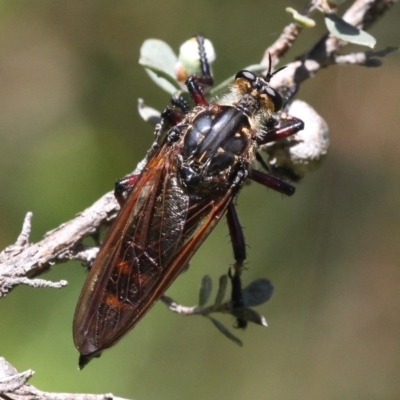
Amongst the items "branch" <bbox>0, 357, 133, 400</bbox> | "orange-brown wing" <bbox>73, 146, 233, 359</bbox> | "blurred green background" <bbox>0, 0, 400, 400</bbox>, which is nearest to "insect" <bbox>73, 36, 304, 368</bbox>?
"orange-brown wing" <bbox>73, 146, 233, 359</bbox>

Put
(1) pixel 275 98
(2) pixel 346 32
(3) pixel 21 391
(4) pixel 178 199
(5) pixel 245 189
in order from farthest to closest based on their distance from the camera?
(5) pixel 245 189 < (1) pixel 275 98 < (4) pixel 178 199 < (2) pixel 346 32 < (3) pixel 21 391

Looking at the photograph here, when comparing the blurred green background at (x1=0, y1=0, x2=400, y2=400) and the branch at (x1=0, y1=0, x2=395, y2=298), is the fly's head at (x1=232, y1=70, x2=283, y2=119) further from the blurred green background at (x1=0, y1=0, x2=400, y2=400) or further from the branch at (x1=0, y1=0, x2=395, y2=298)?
the blurred green background at (x1=0, y1=0, x2=400, y2=400)

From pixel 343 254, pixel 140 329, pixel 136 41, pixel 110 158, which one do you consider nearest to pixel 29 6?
pixel 136 41

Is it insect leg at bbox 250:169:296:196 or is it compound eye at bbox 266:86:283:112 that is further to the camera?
insect leg at bbox 250:169:296:196

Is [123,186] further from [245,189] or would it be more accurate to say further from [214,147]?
[245,189]

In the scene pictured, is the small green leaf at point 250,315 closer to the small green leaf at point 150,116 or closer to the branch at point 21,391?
the branch at point 21,391

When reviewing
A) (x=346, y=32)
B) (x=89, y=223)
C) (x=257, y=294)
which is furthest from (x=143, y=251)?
(x=346, y=32)
